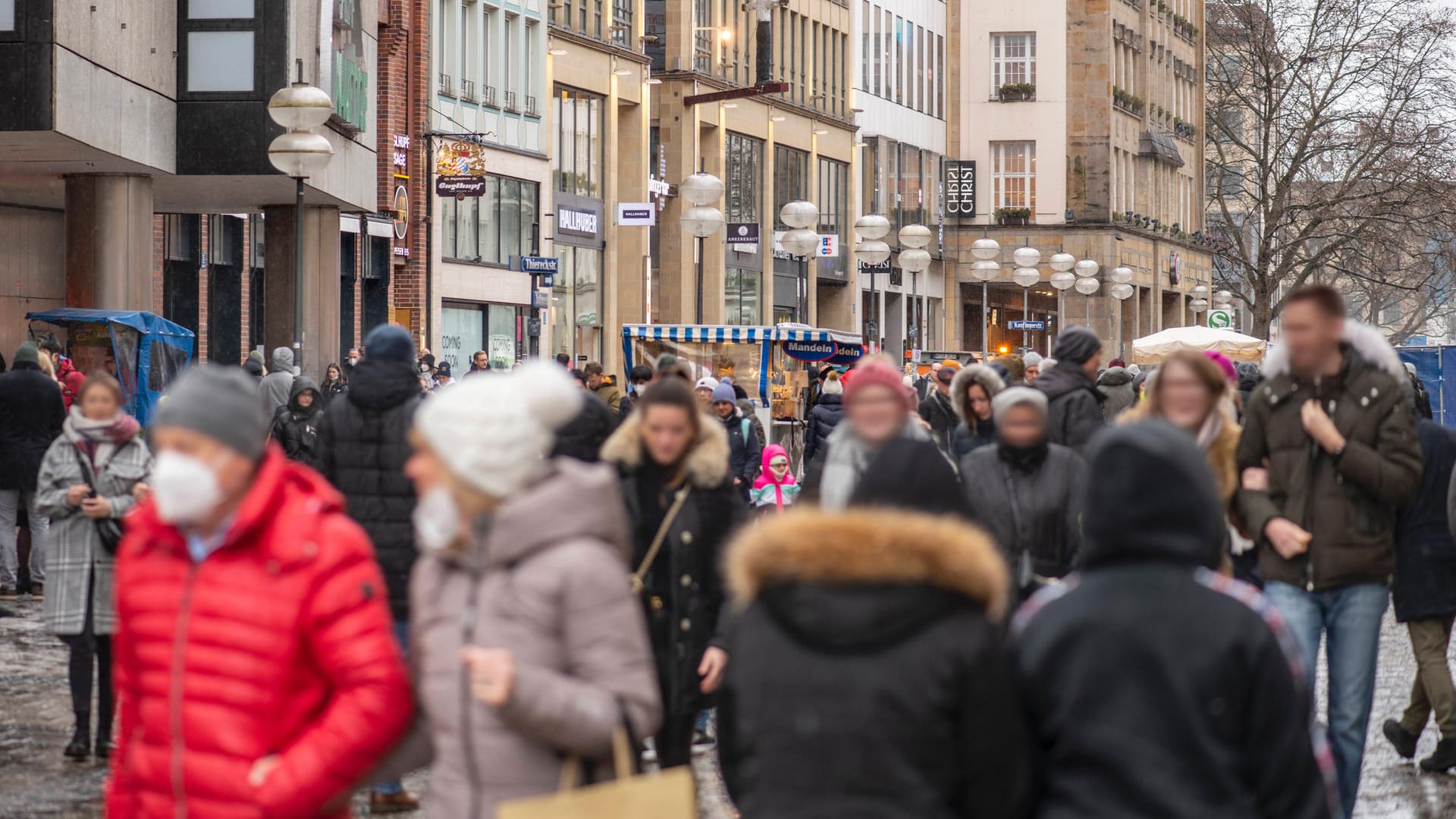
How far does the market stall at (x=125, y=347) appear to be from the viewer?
2359cm

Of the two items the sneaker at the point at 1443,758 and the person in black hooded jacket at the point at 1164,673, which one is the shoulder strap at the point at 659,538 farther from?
the sneaker at the point at 1443,758

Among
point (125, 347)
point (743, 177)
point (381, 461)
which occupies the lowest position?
point (381, 461)

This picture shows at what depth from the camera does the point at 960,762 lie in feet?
12.2

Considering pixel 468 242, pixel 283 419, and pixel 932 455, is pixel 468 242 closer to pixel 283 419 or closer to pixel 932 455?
pixel 283 419

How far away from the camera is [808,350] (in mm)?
32500

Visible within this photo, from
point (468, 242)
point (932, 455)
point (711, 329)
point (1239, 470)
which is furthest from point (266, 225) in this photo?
point (932, 455)

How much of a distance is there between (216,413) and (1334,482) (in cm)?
464

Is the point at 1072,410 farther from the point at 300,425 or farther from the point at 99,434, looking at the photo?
the point at 300,425

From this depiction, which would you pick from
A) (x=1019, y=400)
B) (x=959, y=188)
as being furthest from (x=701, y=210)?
(x=959, y=188)

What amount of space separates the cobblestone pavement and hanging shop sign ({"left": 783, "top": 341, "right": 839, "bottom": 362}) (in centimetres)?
1948

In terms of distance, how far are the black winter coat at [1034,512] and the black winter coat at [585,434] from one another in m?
2.04

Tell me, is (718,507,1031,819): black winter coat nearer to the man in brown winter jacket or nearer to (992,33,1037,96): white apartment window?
the man in brown winter jacket

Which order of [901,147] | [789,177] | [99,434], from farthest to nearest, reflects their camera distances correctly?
[901,147], [789,177], [99,434]

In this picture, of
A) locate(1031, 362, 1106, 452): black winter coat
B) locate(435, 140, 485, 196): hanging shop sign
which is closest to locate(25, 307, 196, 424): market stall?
locate(1031, 362, 1106, 452): black winter coat
